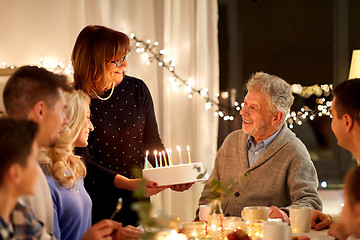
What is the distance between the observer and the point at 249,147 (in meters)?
3.15

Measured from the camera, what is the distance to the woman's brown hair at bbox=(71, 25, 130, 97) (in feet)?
8.92

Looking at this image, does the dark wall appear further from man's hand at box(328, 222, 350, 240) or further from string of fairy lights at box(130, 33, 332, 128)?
man's hand at box(328, 222, 350, 240)

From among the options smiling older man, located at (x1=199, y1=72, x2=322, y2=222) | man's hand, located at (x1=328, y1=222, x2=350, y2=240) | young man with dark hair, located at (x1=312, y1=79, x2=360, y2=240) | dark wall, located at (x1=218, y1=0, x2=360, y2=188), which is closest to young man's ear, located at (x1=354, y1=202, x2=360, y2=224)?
man's hand, located at (x1=328, y1=222, x2=350, y2=240)

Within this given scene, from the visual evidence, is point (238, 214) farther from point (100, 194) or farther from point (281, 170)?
point (100, 194)

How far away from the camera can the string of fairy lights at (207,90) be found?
13.3ft

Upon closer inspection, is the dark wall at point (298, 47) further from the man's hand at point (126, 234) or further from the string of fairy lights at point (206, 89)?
the man's hand at point (126, 234)

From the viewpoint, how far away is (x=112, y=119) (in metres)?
2.96

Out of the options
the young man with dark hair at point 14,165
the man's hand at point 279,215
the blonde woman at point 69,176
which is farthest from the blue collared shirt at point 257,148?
the young man with dark hair at point 14,165

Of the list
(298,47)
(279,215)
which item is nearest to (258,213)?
(279,215)

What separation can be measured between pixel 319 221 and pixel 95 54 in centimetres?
138

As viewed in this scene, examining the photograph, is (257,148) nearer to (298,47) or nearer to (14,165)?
(298,47)

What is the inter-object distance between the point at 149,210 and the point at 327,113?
3.17 metres

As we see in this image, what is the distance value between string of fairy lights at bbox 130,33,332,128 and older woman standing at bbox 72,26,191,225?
0.99 m

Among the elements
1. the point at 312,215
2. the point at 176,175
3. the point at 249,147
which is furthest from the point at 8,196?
the point at 249,147
